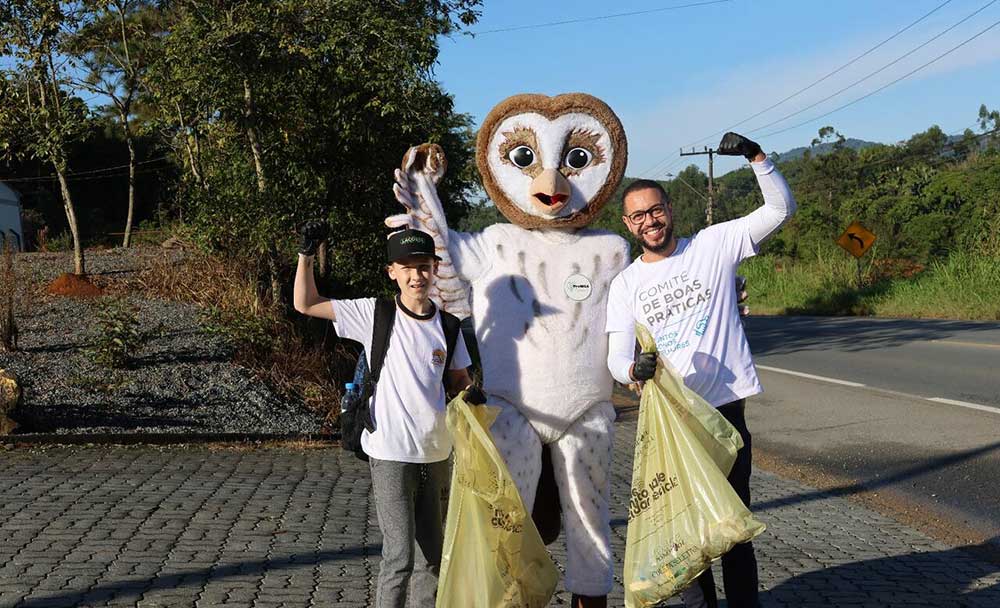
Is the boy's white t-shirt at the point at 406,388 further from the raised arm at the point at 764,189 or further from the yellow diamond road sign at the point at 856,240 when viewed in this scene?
the yellow diamond road sign at the point at 856,240

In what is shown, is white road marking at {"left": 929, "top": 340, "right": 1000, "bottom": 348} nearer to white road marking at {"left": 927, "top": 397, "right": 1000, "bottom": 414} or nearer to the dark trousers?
white road marking at {"left": 927, "top": 397, "right": 1000, "bottom": 414}

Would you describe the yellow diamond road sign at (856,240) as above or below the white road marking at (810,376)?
above

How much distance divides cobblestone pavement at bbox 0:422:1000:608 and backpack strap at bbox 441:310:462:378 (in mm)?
1333

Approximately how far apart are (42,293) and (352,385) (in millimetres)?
12858

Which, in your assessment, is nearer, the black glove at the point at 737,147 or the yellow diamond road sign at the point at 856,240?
the black glove at the point at 737,147

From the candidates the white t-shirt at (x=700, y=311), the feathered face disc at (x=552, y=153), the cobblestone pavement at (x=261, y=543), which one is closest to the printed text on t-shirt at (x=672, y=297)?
the white t-shirt at (x=700, y=311)

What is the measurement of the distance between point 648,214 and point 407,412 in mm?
1224

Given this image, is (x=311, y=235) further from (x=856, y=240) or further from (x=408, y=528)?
(x=856, y=240)

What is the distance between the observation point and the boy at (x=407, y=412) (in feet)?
12.1

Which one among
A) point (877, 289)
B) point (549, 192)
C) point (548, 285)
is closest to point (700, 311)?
point (548, 285)

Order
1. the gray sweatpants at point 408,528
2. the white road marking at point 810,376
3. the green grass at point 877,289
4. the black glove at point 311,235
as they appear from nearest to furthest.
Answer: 1. the gray sweatpants at point 408,528
2. the black glove at point 311,235
3. the white road marking at point 810,376
4. the green grass at point 877,289

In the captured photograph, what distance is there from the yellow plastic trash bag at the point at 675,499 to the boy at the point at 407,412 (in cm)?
75

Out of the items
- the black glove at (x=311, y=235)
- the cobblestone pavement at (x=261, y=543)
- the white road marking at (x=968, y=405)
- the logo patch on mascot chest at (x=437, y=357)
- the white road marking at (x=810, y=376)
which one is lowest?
the white road marking at (x=810, y=376)

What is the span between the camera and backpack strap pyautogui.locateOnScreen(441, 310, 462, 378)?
3922 millimetres
